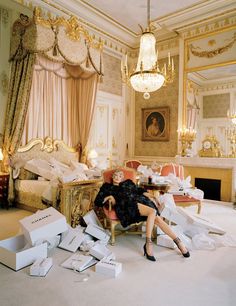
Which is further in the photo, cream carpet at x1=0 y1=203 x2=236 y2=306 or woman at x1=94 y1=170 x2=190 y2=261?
woman at x1=94 y1=170 x2=190 y2=261

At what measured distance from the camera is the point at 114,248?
10.7 feet

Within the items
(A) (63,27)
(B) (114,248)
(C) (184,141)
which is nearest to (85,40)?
(A) (63,27)

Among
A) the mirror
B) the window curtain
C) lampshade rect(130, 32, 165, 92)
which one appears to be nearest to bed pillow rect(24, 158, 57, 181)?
the window curtain

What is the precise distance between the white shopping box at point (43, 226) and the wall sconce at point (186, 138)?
175 inches

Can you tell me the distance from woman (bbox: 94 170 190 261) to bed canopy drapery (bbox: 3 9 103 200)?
2.49 metres

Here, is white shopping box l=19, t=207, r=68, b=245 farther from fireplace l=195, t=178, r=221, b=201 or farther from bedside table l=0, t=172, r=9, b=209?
fireplace l=195, t=178, r=221, b=201

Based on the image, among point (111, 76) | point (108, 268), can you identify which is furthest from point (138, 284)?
point (111, 76)

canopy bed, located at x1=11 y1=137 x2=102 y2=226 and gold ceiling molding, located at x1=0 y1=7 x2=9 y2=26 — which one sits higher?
gold ceiling molding, located at x1=0 y1=7 x2=9 y2=26

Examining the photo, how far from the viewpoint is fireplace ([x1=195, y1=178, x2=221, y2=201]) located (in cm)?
635

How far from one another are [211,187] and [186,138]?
4.54 feet

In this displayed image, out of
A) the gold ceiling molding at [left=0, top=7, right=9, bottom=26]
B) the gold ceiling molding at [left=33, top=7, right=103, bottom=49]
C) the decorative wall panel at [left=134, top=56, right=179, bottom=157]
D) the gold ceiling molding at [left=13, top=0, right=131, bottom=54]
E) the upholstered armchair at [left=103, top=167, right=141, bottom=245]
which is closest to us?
the upholstered armchair at [left=103, top=167, right=141, bottom=245]

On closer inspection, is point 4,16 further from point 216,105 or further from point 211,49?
point 216,105

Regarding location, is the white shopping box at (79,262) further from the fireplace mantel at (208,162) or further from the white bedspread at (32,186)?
the fireplace mantel at (208,162)

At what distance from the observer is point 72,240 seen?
327 cm
